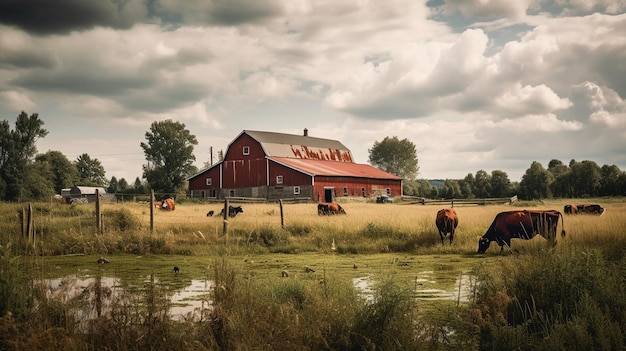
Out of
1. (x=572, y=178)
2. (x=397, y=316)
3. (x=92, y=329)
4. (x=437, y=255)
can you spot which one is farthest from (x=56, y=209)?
(x=572, y=178)

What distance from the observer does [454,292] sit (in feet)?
28.6

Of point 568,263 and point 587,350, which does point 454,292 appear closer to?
point 568,263

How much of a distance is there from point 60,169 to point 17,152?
29.4 meters

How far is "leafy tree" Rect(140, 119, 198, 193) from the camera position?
67.1 meters

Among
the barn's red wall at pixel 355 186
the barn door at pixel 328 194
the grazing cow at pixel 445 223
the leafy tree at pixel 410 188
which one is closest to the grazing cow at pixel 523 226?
the grazing cow at pixel 445 223

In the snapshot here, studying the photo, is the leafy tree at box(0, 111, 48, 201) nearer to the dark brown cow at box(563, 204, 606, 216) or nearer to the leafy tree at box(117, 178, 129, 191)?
the leafy tree at box(117, 178, 129, 191)

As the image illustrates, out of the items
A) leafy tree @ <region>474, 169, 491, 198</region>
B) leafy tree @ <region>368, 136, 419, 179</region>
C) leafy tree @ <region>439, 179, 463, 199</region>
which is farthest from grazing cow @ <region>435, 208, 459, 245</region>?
leafy tree @ <region>368, 136, 419, 179</region>

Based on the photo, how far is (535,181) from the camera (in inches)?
2581

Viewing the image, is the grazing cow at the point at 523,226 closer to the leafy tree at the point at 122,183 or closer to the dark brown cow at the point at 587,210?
the dark brown cow at the point at 587,210

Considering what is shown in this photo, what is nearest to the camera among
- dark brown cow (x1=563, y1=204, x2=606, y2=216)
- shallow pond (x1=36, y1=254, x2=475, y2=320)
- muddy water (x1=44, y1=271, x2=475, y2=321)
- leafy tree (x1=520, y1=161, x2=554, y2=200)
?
muddy water (x1=44, y1=271, x2=475, y2=321)

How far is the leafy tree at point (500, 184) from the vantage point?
232 feet

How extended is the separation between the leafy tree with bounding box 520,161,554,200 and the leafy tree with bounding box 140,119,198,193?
43.1 metres

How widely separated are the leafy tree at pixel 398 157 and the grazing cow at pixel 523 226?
81055 millimetres

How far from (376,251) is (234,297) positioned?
962cm
